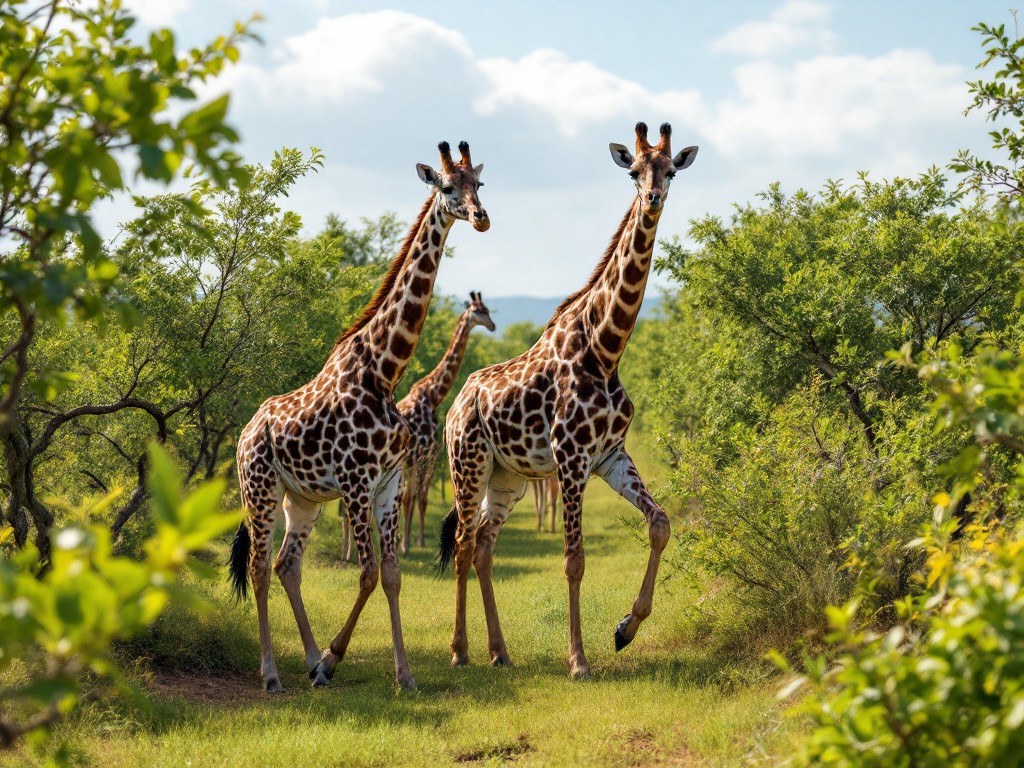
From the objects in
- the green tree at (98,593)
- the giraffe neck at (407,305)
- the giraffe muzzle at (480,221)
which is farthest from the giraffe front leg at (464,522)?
the green tree at (98,593)

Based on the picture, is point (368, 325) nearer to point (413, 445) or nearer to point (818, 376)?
point (818, 376)

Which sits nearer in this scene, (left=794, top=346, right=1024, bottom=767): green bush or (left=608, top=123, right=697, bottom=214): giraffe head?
(left=794, top=346, right=1024, bottom=767): green bush

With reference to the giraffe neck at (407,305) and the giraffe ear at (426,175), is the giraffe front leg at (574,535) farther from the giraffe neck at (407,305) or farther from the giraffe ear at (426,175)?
the giraffe ear at (426,175)

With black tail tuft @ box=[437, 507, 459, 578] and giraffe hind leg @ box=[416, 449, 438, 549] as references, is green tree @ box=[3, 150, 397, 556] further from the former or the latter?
giraffe hind leg @ box=[416, 449, 438, 549]

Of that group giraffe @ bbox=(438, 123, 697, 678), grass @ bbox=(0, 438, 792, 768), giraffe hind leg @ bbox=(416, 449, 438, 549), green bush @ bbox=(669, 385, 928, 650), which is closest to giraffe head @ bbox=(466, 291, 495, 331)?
giraffe hind leg @ bbox=(416, 449, 438, 549)

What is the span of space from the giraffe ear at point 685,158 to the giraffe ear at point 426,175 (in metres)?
2.11

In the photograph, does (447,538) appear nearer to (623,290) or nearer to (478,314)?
(623,290)

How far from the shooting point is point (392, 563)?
913 cm

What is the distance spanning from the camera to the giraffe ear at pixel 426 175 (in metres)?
9.38

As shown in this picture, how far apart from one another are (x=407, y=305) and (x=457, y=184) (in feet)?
3.78

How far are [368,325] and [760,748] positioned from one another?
5.41m

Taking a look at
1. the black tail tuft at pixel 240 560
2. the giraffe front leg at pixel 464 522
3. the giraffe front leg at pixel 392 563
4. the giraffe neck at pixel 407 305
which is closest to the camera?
the giraffe front leg at pixel 392 563

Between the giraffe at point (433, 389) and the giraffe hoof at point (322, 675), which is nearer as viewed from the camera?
the giraffe hoof at point (322, 675)

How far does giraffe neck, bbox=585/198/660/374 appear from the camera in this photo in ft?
29.7
